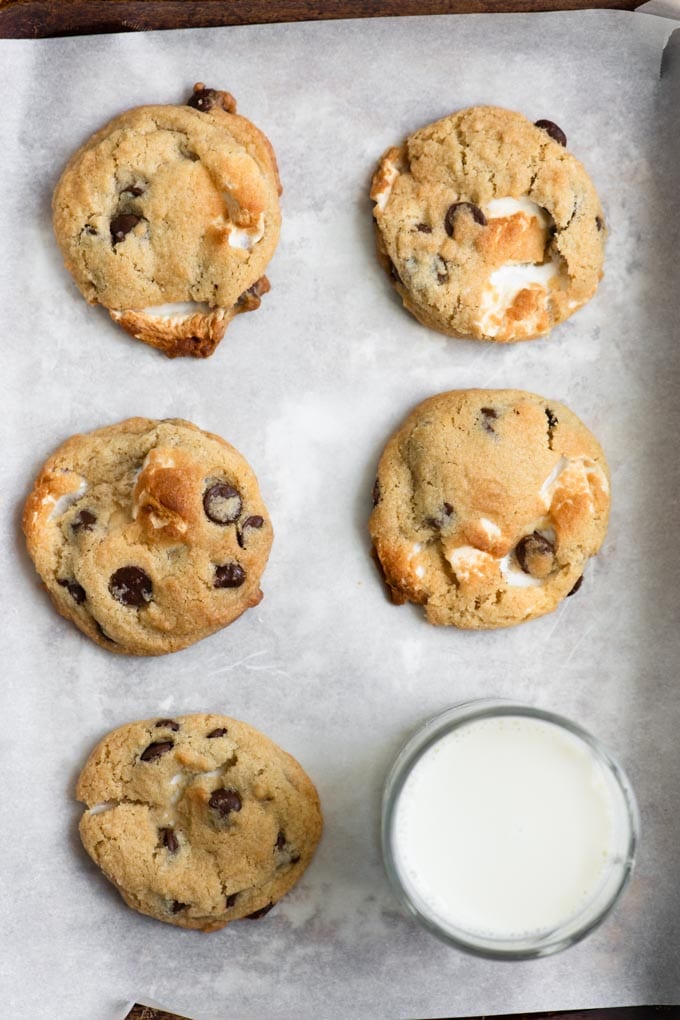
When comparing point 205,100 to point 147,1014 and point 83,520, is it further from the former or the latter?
point 147,1014

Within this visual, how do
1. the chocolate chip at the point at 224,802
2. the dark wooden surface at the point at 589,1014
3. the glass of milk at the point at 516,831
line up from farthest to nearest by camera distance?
the dark wooden surface at the point at 589,1014 < the chocolate chip at the point at 224,802 < the glass of milk at the point at 516,831

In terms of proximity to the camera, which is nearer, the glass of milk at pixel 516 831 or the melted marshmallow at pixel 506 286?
the glass of milk at pixel 516 831

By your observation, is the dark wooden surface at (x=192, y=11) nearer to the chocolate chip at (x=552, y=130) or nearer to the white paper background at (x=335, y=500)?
the white paper background at (x=335, y=500)

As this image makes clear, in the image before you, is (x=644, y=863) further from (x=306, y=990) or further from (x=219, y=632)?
(x=219, y=632)

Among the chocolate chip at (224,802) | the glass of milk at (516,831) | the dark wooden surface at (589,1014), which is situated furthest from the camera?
the dark wooden surface at (589,1014)

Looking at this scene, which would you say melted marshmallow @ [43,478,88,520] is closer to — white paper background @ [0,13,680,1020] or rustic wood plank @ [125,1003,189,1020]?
white paper background @ [0,13,680,1020]

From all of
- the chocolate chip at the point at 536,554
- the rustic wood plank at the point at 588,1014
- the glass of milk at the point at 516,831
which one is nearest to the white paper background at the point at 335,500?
the rustic wood plank at the point at 588,1014

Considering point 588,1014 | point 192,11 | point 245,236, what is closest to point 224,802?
point 588,1014
